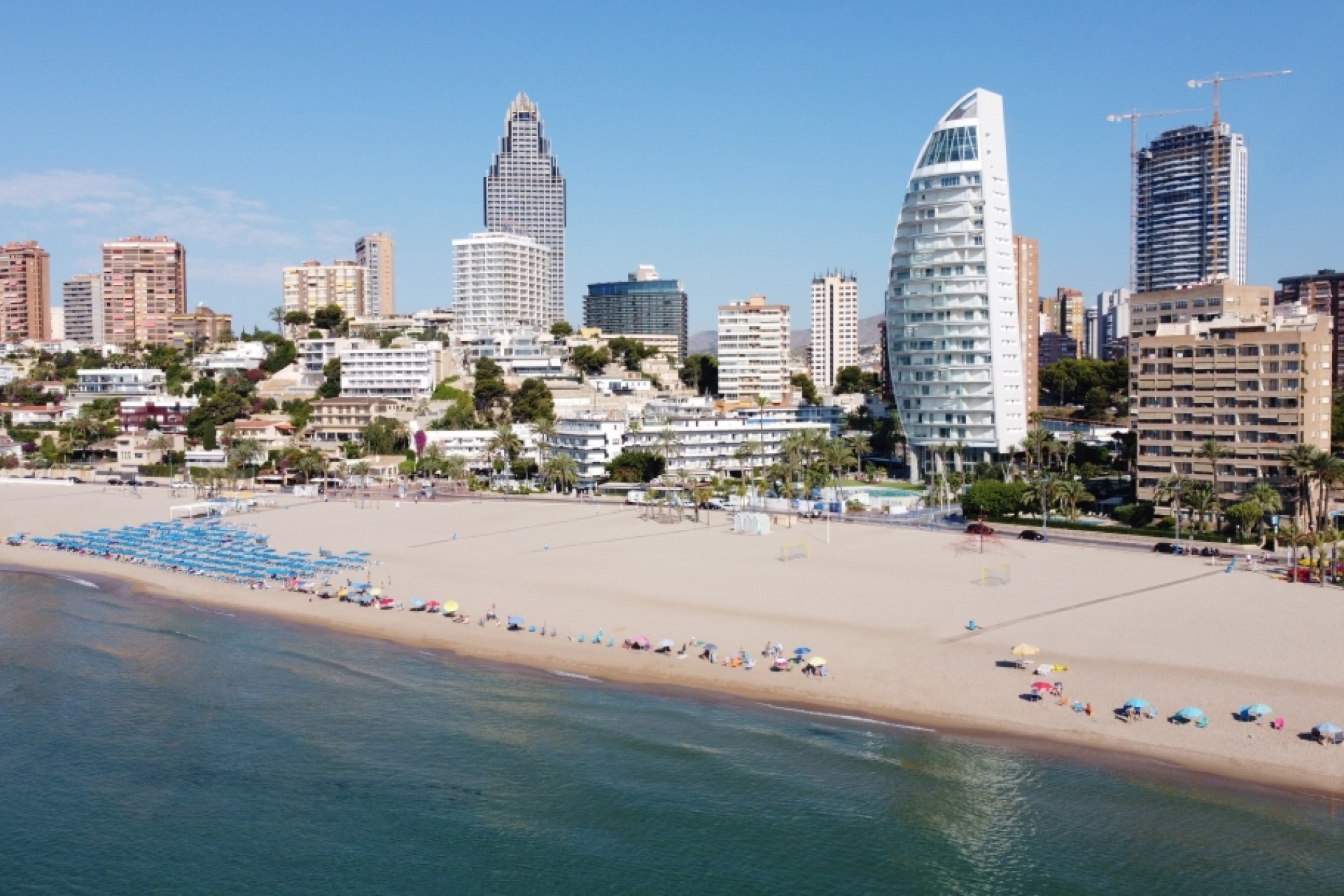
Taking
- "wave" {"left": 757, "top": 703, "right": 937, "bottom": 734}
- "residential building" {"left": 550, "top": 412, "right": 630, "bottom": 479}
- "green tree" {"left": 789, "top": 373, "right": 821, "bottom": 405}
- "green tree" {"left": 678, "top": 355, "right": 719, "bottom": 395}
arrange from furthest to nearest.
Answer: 1. "green tree" {"left": 678, "top": 355, "right": 719, "bottom": 395}
2. "green tree" {"left": 789, "top": 373, "right": 821, "bottom": 405}
3. "residential building" {"left": 550, "top": 412, "right": 630, "bottom": 479}
4. "wave" {"left": 757, "top": 703, "right": 937, "bottom": 734}

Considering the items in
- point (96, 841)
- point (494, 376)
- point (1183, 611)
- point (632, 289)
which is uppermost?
point (632, 289)

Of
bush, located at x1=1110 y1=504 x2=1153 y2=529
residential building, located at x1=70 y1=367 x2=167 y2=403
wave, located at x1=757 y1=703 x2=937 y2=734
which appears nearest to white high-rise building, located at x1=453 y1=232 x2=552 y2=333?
residential building, located at x1=70 y1=367 x2=167 y2=403

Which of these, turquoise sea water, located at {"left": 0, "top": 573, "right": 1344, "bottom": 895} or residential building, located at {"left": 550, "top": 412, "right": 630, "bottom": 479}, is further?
residential building, located at {"left": 550, "top": 412, "right": 630, "bottom": 479}

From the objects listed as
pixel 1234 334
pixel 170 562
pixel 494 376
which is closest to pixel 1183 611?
pixel 1234 334

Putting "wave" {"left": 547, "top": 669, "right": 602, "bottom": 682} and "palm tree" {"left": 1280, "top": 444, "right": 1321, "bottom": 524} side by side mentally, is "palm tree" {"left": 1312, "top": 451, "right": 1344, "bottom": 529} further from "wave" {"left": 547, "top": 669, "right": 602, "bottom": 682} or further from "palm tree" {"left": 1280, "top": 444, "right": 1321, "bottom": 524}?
"wave" {"left": 547, "top": 669, "right": 602, "bottom": 682}

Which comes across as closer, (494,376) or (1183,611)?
(1183,611)

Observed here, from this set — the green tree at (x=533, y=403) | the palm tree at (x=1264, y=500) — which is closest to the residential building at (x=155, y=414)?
the green tree at (x=533, y=403)

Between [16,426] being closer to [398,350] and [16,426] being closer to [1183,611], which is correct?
[398,350]

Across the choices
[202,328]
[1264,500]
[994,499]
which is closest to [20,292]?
[202,328]
